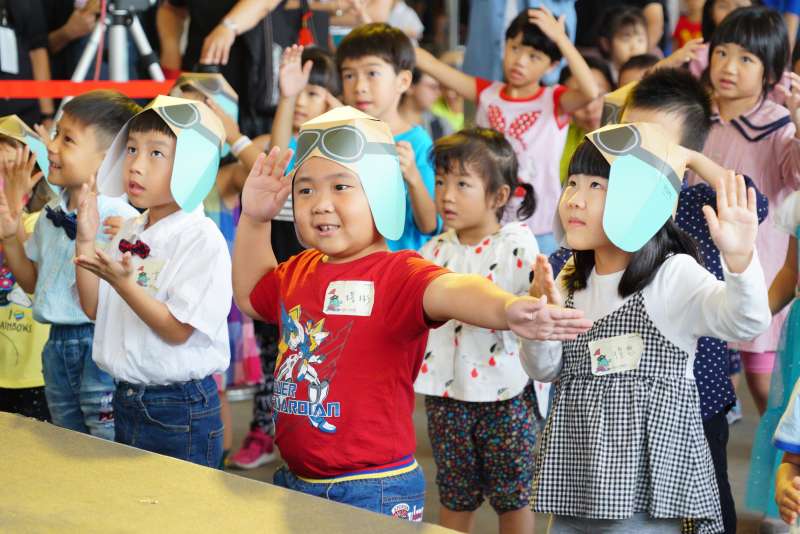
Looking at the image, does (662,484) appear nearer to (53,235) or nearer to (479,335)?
(479,335)

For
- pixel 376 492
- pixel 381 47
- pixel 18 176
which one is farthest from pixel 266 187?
pixel 381 47

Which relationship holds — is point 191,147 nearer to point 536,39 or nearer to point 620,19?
point 536,39

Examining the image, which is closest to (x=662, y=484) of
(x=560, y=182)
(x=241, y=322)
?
(x=560, y=182)

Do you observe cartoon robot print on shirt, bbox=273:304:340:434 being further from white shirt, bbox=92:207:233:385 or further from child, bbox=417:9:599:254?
child, bbox=417:9:599:254

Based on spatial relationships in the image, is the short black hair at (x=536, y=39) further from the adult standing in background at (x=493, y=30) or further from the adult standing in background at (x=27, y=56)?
the adult standing in background at (x=27, y=56)

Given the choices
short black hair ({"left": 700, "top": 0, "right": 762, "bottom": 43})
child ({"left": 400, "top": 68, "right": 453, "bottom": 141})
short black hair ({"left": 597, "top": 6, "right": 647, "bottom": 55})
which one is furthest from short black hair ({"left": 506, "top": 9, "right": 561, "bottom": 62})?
child ({"left": 400, "top": 68, "right": 453, "bottom": 141})

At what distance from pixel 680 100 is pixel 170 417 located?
1.44 metres

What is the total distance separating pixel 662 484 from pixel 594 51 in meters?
3.60

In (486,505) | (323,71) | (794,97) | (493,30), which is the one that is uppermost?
(493,30)

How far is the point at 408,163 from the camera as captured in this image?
315cm

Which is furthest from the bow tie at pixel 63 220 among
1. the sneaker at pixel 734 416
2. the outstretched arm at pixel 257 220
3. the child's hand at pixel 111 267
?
the sneaker at pixel 734 416

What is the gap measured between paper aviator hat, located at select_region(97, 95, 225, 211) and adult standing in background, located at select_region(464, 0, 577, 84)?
2.27 meters

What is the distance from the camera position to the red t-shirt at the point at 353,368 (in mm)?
2070

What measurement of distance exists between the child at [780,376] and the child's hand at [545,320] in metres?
1.10
